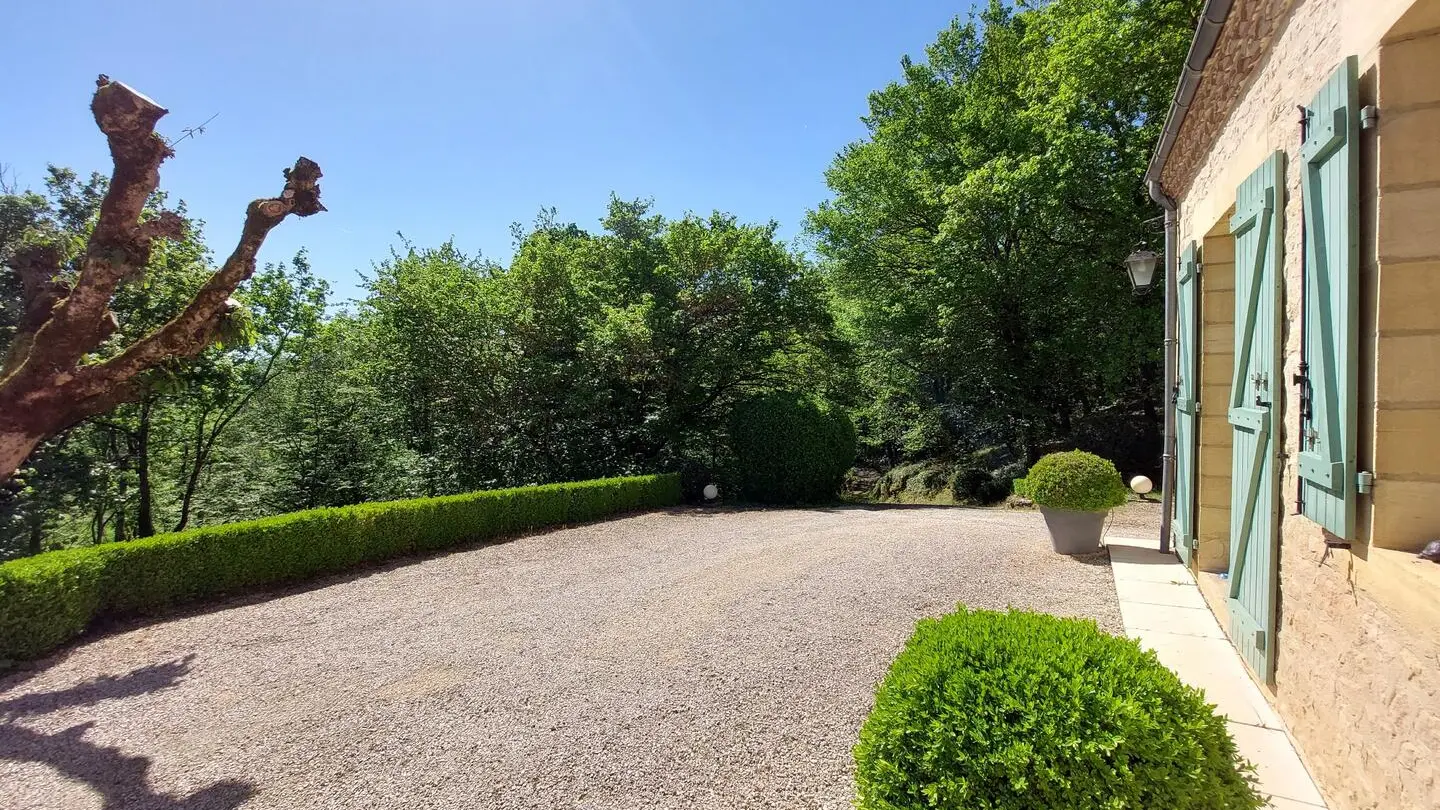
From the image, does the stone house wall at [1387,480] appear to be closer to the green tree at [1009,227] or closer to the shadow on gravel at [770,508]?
the shadow on gravel at [770,508]

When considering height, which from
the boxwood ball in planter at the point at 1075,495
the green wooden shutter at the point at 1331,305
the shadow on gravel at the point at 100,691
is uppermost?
the green wooden shutter at the point at 1331,305

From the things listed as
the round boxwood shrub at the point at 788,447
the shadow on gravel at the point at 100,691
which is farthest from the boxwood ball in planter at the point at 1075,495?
the shadow on gravel at the point at 100,691

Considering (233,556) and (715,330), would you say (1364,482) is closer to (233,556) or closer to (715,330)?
(233,556)

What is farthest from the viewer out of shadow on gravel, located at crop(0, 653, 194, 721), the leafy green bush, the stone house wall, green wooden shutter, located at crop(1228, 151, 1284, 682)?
the leafy green bush

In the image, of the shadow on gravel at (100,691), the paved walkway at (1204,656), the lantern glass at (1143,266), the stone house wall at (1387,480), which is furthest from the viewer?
the lantern glass at (1143,266)

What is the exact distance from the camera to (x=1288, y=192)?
2559 millimetres

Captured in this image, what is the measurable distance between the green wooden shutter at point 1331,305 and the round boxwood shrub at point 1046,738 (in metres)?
0.92

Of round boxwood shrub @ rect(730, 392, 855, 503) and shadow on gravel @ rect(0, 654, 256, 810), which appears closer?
shadow on gravel @ rect(0, 654, 256, 810)

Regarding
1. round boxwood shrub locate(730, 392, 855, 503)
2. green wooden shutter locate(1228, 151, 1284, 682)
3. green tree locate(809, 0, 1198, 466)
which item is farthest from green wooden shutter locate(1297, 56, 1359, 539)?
green tree locate(809, 0, 1198, 466)

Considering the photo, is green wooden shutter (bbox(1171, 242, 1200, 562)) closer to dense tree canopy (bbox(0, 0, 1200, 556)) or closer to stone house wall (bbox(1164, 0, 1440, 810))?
stone house wall (bbox(1164, 0, 1440, 810))

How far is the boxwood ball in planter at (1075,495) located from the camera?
5383mm

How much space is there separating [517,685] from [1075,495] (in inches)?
189

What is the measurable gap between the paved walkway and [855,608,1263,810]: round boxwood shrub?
0.68 m

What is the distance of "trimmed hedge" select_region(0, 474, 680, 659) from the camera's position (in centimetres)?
448
